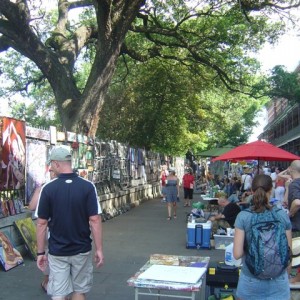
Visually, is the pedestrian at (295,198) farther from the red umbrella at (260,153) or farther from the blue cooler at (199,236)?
the red umbrella at (260,153)

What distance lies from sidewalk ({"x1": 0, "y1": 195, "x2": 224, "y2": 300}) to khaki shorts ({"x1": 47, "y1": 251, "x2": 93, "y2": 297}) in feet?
6.15

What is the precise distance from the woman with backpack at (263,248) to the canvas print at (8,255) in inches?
193

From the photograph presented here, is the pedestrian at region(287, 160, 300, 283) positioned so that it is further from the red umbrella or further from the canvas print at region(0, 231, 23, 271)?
the canvas print at region(0, 231, 23, 271)

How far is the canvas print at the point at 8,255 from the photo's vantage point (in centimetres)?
749

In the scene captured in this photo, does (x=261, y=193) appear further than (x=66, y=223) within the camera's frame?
No

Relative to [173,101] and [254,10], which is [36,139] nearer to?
[254,10]

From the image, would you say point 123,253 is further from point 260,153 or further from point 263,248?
point 263,248

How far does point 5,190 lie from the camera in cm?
824

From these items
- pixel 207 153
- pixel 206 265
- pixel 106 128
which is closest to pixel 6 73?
pixel 106 128

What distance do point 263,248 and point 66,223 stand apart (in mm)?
1810

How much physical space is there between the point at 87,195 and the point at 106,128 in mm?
21126

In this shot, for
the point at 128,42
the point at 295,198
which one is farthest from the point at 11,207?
the point at 128,42

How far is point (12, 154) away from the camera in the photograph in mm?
8359

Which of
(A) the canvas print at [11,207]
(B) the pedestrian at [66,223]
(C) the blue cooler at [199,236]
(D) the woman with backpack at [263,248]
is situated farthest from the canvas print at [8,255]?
(D) the woman with backpack at [263,248]
